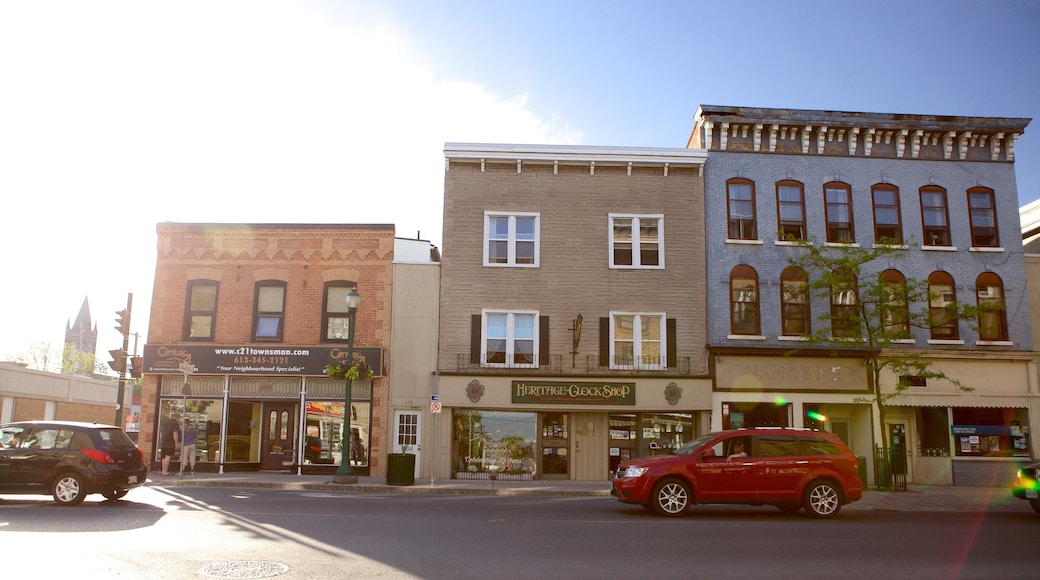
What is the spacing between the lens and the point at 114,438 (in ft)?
49.4

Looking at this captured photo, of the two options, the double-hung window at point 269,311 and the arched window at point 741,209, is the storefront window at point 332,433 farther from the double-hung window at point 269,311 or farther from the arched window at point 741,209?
the arched window at point 741,209

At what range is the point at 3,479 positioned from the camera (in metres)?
14.1

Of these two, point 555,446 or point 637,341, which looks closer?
point 555,446

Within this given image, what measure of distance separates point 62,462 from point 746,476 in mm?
12416

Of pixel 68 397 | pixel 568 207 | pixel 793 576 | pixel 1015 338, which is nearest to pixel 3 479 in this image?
pixel 793 576

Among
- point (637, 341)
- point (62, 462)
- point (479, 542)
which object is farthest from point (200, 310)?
point (479, 542)

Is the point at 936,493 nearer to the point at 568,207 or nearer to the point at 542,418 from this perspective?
the point at 542,418

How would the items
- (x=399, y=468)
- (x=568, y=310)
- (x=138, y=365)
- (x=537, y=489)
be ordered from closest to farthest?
(x=537, y=489) → (x=399, y=468) → (x=138, y=365) → (x=568, y=310)

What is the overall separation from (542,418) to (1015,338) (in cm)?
1554

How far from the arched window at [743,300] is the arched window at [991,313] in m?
7.18

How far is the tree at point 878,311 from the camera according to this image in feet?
70.4

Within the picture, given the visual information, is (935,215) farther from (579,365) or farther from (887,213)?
(579,365)

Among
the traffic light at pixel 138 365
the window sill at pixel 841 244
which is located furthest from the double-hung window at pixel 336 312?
the window sill at pixel 841 244

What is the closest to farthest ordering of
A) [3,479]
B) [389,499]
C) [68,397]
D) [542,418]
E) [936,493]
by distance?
[3,479], [389,499], [936,493], [542,418], [68,397]
